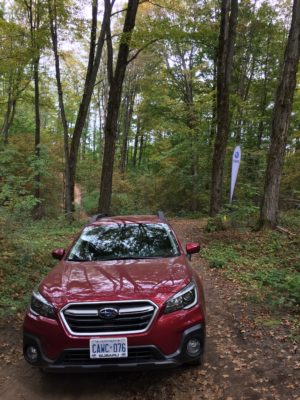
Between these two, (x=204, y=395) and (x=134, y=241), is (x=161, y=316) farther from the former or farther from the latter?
(x=134, y=241)

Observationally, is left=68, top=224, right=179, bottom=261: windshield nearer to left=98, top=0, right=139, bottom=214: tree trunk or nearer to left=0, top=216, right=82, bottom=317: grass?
left=0, top=216, right=82, bottom=317: grass

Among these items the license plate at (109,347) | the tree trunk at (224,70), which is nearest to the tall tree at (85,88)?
the tree trunk at (224,70)

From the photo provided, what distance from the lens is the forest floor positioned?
3879mm

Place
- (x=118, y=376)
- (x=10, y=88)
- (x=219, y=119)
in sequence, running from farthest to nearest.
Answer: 1. (x=10, y=88)
2. (x=219, y=119)
3. (x=118, y=376)

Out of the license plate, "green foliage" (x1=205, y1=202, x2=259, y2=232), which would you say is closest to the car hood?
the license plate

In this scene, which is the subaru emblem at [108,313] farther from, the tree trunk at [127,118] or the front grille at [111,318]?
the tree trunk at [127,118]

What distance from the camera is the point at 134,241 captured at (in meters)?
5.24

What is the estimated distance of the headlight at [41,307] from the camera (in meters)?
3.81

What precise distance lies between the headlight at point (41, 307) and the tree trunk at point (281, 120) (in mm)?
8738

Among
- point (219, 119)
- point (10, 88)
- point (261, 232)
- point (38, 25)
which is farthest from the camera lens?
point (10, 88)

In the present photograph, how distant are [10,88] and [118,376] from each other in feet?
75.7

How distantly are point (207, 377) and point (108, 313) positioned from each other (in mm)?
1418

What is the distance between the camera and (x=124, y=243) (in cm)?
520

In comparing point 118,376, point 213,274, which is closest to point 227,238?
point 213,274
